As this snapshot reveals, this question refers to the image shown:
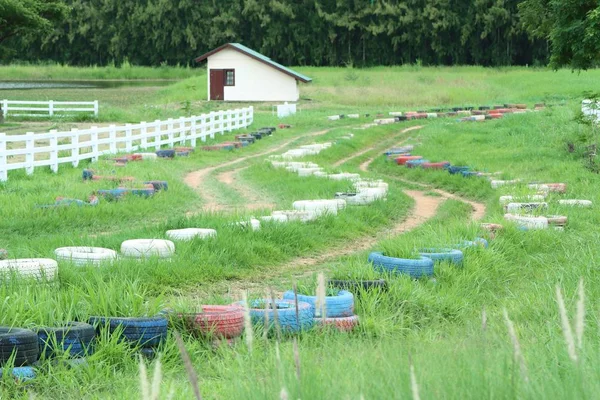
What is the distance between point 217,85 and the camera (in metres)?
48.3

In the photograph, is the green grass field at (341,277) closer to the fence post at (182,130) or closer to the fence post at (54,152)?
the fence post at (54,152)

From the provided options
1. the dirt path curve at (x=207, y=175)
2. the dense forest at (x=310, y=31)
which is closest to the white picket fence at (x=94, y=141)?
the dirt path curve at (x=207, y=175)

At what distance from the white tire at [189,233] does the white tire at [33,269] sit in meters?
2.60

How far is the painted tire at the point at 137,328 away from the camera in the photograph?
638 centimetres

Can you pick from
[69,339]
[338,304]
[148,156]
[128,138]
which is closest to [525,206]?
[338,304]

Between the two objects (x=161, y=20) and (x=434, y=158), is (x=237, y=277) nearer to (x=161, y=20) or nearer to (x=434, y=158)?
(x=434, y=158)

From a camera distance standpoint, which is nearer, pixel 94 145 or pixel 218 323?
pixel 218 323

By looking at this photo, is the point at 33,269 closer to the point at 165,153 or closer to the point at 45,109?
the point at 165,153

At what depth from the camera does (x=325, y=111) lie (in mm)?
43438

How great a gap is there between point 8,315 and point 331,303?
7.76 feet

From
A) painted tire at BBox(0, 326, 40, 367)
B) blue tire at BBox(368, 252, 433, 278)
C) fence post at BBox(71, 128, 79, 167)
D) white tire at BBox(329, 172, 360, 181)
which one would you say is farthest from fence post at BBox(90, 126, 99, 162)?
painted tire at BBox(0, 326, 40, 367)

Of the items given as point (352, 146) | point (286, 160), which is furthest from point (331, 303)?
point (352, 146)

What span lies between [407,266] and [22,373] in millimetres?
4381

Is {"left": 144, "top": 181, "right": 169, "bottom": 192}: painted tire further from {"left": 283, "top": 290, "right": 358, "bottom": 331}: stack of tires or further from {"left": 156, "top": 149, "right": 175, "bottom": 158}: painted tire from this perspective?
A: {"left": 283, "top": 290, "right": 358, "bottom": 331}: stack of tires
